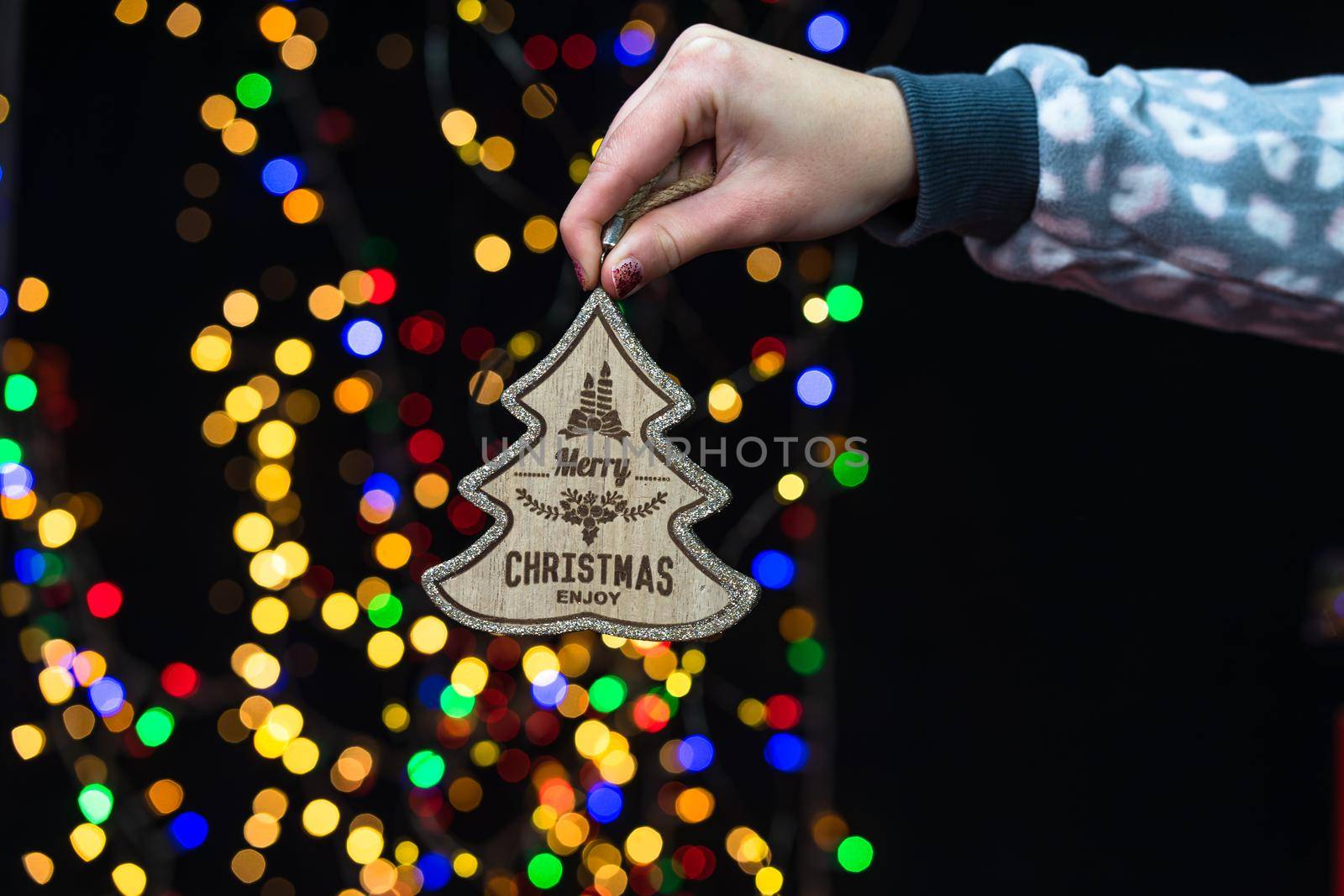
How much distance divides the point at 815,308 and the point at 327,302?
40.5 inches

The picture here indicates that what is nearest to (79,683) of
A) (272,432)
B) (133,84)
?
(272,432)

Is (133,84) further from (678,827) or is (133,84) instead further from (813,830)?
(813,830)

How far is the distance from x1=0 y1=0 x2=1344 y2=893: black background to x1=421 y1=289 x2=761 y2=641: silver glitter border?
1.07 m

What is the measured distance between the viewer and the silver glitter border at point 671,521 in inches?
36.0

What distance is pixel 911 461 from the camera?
208cm

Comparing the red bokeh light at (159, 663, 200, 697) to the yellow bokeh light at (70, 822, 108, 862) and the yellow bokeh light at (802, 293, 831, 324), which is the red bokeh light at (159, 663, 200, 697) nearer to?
the yellow bokeh light at (70, 822, 108, 862)

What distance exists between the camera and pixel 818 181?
0.91 metres

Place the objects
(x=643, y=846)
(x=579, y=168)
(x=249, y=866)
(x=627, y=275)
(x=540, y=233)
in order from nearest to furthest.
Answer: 1. (x=627, y=275)
2. (x=579, y=168)
3. (x=540, y=233)
4. (x=643, y=846)
5. (x=249, y=866)

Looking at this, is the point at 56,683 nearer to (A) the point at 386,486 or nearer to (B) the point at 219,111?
(A) the point at 386,486

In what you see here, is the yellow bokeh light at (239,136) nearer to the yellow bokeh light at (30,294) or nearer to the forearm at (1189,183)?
the yellow bokeh light at (30,294)

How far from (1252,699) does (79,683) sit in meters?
2.48

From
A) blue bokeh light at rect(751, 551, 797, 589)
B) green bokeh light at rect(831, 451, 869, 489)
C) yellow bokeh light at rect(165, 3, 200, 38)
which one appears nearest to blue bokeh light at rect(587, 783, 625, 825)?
blue bokeh light at rect(751, 551, 797, 589)

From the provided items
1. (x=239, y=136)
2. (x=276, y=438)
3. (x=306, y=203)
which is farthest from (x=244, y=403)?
(x=239, y=136)

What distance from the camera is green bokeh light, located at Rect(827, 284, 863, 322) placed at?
195 centimetres
